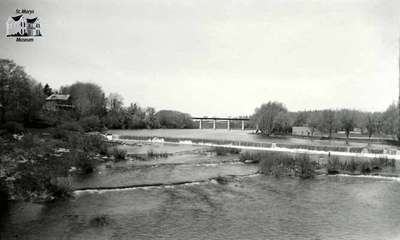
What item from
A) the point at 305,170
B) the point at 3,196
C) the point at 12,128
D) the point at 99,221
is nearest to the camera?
the point at 99,221

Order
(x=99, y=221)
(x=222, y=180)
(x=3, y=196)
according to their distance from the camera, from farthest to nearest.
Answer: (x=222, y=180), (x=3, y=196), (x=99, y=221)

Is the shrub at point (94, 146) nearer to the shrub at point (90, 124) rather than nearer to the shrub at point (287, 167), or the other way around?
the shrub at point (287, 167)

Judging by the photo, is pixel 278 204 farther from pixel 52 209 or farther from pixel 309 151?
pixel 309 151

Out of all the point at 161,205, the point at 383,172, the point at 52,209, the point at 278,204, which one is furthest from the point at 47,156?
the point at 383,172

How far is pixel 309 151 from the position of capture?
39469 millimetres

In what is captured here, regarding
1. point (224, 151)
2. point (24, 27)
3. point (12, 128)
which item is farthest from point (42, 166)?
point (224, 151)

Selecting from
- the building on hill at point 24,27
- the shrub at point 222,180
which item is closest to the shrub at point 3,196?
the building on hill at point 24,27

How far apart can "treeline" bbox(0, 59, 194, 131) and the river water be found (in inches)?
924

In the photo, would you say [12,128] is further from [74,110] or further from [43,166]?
[74,110]

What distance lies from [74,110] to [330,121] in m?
58.0

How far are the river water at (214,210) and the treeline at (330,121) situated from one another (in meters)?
37.2

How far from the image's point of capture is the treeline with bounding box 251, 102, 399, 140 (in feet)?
195

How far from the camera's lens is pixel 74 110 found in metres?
82.4

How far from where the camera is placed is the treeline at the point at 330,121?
59.4m
